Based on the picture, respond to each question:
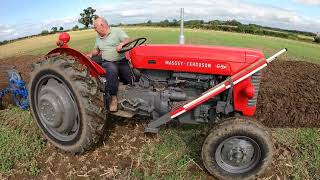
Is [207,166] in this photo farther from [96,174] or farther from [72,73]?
[72,73]

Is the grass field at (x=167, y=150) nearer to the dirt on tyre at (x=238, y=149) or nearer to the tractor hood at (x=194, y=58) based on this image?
the dirt on tyre at (x=238, y=149)

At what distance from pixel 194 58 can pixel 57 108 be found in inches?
70.2

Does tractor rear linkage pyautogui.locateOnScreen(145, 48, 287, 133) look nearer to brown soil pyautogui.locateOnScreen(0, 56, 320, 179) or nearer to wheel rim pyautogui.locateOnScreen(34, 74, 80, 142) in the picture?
brown soil pyautogui.locateOnScreen(0, 56, 320, 179)

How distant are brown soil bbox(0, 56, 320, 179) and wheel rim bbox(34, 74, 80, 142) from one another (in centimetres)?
29

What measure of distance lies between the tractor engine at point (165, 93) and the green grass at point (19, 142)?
1289 mm

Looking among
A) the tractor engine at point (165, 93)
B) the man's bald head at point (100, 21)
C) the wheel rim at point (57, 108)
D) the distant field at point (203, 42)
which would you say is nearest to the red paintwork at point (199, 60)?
the tractor engine at point (165, 93)

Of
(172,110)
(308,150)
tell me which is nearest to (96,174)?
(172,110)

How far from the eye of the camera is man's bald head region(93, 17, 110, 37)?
492 centimetres

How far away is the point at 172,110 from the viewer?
14.7 ft

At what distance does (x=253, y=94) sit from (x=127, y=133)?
1.89 metres

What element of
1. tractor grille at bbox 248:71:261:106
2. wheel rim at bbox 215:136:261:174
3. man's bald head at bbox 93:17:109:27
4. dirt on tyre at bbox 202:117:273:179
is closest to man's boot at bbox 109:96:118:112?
man's bald head at bbox 93:17:109:27

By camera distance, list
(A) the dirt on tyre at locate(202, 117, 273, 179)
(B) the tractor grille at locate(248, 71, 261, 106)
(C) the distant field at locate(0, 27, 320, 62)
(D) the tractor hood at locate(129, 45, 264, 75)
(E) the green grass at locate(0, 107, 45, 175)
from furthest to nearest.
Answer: (C) the distant field at locate(0, 27, 320, 62) → (E) the green grass at locate(0, 107, 45, 175) → (B) the tractor grille at locate(248, 71, 261, 106) → (D) the tractor hood at locate(129, 45, 264, 75) → (A) the dirt on tyre at locate(202, 117, 273, 179)

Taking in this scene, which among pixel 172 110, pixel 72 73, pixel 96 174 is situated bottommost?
pixel 96 174

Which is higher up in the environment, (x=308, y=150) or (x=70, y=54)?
(x=70, y=54)
